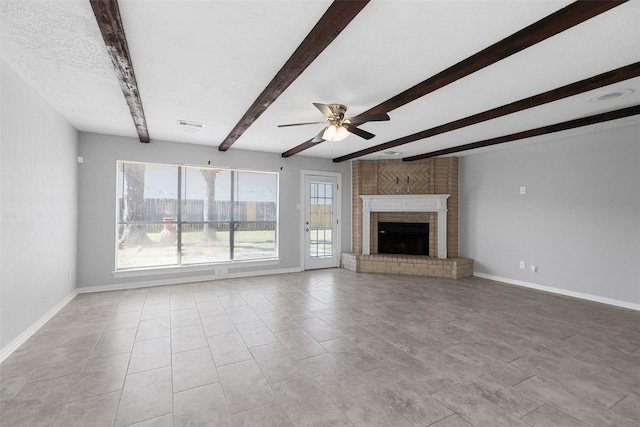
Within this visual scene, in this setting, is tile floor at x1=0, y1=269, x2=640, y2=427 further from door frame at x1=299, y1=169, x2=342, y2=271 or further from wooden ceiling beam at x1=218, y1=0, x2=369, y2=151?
wooden ceiling beam at x1=218, y1=0, x2=369, y2=151

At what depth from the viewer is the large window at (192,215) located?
507 cm

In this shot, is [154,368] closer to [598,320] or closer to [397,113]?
[397,113]

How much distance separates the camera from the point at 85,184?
461 centimetres

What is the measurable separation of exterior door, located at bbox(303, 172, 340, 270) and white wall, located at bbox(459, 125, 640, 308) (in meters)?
2.84

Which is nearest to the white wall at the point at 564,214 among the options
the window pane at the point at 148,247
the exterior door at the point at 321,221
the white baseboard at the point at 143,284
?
the exterior door at the point at 321,221

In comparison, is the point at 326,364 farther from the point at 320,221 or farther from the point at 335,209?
the point at 335,209

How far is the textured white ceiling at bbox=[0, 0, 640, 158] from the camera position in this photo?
6.04 feet

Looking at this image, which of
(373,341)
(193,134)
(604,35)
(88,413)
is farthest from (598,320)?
(193,134)

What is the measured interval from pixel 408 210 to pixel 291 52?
15.8ft

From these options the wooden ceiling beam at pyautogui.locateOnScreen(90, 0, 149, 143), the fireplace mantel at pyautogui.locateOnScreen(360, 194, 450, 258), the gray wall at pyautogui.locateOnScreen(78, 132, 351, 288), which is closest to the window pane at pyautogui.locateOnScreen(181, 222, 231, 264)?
the gray wall at pyautogui.locateOnScreen(78, 132, 351, 288)

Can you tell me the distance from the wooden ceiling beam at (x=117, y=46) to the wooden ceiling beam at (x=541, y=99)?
3.70 metres

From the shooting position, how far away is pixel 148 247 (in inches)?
205

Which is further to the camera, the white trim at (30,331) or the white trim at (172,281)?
the white trim at (172,281)

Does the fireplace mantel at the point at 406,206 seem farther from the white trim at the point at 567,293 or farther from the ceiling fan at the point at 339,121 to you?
the ceiling fan at the point at 339,121
